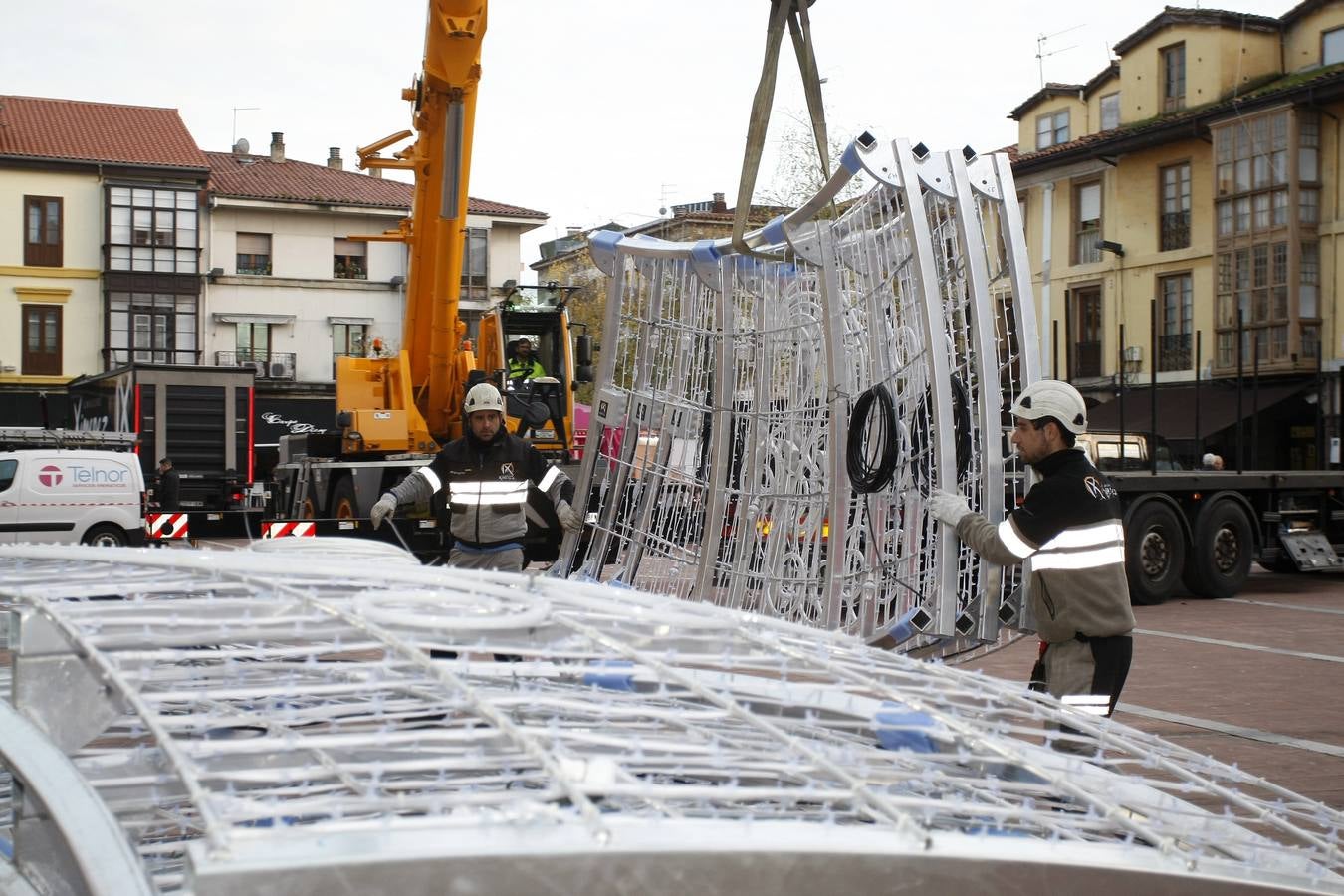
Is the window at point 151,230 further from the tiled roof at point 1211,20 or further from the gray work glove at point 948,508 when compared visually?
the gray work glove at point 948,508

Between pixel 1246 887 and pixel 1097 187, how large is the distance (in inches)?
1457

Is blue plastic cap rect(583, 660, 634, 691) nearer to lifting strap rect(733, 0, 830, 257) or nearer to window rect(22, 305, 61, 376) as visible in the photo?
lifting strap rect(733, 0, 830, 257)

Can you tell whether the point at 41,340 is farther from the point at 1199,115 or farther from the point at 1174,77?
the point at 1199,115

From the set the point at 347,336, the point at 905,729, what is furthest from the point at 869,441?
the point at 347,336

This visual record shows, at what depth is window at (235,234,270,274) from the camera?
4934 centimetres

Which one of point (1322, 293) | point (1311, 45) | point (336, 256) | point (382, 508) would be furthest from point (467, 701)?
point (336, 256)

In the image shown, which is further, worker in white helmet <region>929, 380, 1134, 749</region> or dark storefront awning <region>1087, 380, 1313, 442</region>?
dark storefront awning <region>1087, 380, 1313, 442</region>

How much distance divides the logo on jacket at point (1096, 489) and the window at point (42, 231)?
46064mm

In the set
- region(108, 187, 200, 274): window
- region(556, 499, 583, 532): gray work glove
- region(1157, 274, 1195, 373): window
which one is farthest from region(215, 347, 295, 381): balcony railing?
region(556, 499, 583, 532): gray work glove

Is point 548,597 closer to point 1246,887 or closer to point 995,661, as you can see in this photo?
point 1246,887

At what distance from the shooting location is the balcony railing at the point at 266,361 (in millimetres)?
48250

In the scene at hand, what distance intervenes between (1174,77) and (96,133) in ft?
108

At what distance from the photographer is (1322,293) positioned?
107ft

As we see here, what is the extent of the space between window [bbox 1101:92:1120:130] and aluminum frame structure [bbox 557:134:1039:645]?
31.2 m
